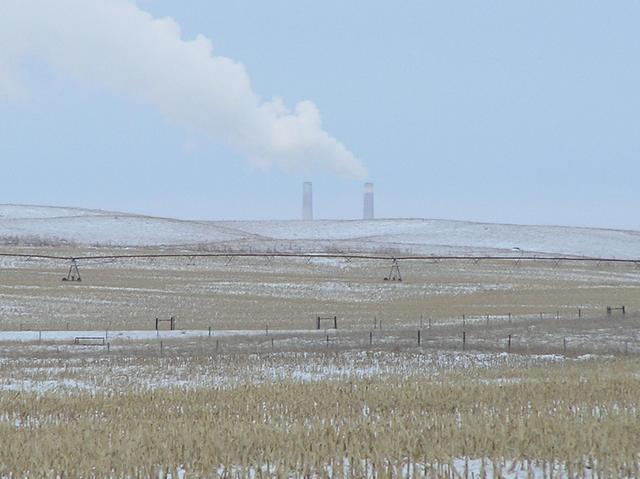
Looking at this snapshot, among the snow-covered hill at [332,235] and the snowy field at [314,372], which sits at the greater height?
the snow-covered hill at [332,235]

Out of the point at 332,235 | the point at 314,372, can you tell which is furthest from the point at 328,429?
the point at 332,235

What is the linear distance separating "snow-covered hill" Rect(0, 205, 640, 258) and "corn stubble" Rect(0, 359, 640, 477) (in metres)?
102

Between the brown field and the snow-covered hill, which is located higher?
the snow-covered hill

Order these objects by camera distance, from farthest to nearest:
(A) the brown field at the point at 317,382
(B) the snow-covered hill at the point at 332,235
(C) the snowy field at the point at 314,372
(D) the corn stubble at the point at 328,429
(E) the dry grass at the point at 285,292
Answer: (B) the snow-covered hill at the point at 332,235
(E) the dry grass at the point at 285,292
(C) the snowy field at the point at 314,372
(A) the brown field at the point at 317,382
(D) the corn stubble at the point at 328,429

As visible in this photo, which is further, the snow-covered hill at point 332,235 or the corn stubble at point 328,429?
the snow-covered hill at point 332,235

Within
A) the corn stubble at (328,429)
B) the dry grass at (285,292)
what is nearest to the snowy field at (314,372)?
the corn stubble at (328,429)

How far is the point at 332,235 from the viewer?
168750 millimetres

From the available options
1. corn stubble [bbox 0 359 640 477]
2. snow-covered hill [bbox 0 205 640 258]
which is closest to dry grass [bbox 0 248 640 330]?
corn stubble [bbox 0 359 640 477]

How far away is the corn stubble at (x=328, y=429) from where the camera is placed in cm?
1134

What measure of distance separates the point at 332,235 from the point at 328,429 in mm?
154983

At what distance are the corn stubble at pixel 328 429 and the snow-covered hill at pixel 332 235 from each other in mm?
101681

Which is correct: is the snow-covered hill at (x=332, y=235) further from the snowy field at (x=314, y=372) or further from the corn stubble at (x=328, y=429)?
the corn stubble at (x=328, y=429)

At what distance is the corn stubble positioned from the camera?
37.2 ft

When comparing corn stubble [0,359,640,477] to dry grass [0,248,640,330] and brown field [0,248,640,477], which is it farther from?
dry grass [0,248,640,330]
